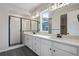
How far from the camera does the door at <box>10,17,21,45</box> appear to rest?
15.8ft

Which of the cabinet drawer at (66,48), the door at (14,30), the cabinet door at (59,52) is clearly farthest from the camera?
the door at (14,30)

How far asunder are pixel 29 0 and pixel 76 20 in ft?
5.06

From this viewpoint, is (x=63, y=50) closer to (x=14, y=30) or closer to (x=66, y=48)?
(x=66, y=48)

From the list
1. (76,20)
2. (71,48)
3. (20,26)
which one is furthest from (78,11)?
(20,26)

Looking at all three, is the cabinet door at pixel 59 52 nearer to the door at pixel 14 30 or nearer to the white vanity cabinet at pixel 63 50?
the white vanity cabinet at pixel 63 50

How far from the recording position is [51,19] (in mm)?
3000

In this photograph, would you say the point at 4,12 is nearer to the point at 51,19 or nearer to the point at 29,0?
the point at 51,19

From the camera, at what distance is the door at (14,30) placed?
4.81 m

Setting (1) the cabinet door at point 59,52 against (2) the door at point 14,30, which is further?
(2) the door at point 14,30

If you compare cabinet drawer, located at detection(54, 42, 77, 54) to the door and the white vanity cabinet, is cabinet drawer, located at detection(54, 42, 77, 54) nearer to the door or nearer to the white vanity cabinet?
the white vanity cabinet

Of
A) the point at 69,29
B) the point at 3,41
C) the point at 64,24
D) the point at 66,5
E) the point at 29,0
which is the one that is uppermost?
the point at 66,5

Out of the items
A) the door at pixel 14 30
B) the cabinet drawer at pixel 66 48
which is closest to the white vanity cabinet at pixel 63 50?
the cabinet drawer at pixel 66 48

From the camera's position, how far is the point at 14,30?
496 centimetres

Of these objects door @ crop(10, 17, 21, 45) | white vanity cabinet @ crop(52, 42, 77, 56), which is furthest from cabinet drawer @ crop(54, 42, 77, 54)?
door @ crop(10, 17, 21, 45)
